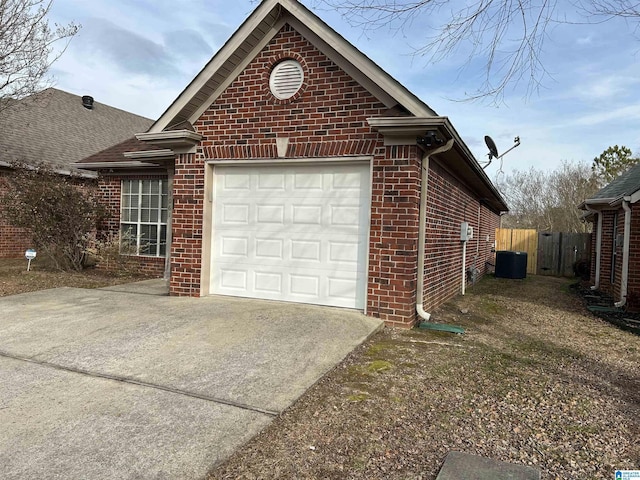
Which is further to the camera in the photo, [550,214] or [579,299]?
[550,214]

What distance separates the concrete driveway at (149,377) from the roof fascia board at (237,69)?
3200mm

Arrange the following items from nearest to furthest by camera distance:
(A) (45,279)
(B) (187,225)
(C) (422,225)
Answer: (C) (422,225)
(B) (187,225)
(A) (45,279)

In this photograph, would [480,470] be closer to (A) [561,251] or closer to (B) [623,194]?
(B) [623,194]

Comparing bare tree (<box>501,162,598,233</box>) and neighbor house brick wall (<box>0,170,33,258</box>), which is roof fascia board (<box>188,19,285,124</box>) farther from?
bare tree (<box>501,162,598,233</box>)

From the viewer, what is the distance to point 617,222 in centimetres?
1088

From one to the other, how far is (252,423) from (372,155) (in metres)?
4.22

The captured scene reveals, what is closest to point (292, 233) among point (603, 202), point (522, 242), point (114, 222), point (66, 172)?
point (114, 222)

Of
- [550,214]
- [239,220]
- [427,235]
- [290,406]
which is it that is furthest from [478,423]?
[550,214]

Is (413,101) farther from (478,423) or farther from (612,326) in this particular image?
(612,326)

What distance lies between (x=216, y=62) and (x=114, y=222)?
6.57m

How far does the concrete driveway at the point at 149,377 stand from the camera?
2.86 m

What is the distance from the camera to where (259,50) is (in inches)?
280

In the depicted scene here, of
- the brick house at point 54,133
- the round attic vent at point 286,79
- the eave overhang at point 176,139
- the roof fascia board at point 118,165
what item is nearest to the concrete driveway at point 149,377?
the eave overhang at point 176,139

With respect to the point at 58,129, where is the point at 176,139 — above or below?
below
